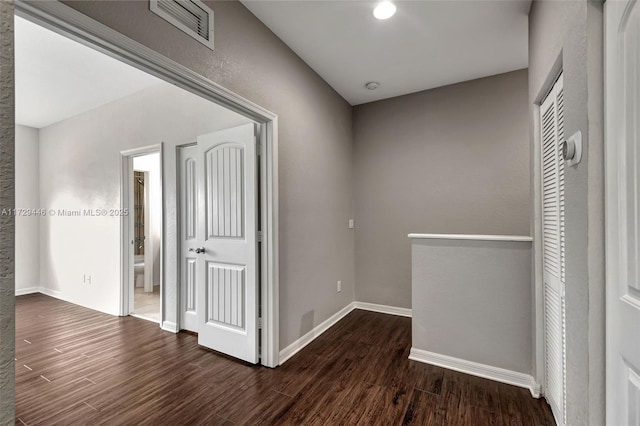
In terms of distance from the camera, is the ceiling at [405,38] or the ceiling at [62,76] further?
the ceiling at [62,76]

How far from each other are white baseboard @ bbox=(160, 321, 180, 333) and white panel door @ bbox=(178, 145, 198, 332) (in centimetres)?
7

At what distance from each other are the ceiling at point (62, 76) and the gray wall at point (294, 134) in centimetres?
168

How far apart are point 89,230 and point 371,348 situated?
403 centimetres

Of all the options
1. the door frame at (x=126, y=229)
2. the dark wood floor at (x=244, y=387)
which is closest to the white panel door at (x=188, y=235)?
the dark wood floor at (x=244, y=387)

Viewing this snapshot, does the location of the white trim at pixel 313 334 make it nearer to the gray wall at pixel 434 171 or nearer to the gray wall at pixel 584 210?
the gray wall at pixel 434 171

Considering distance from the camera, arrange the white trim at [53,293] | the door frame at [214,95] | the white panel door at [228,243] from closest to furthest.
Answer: the door frame at [214,95] < the white panel door at [228,243] < the white trim at [53,293]

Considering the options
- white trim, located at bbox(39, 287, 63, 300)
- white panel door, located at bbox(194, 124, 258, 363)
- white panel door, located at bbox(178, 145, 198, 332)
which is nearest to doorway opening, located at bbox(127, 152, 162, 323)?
white trim, located at bbox(39, 287, 63, 300)

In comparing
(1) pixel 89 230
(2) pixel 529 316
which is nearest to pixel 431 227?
(2) pixel 529 316

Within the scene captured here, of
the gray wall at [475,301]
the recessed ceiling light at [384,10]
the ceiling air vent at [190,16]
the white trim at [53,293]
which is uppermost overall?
the recessed ceiling light at [384,10]

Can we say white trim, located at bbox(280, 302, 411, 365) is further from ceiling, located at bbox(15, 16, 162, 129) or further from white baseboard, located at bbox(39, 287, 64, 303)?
white baseboard, located at bbox(39, 287, 64, 303)

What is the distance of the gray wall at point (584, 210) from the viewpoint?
0.98 meters

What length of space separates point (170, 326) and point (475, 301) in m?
3.07

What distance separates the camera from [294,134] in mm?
2615

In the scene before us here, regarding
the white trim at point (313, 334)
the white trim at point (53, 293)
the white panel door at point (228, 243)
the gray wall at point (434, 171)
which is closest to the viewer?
the white panel door at point (228, 243)
